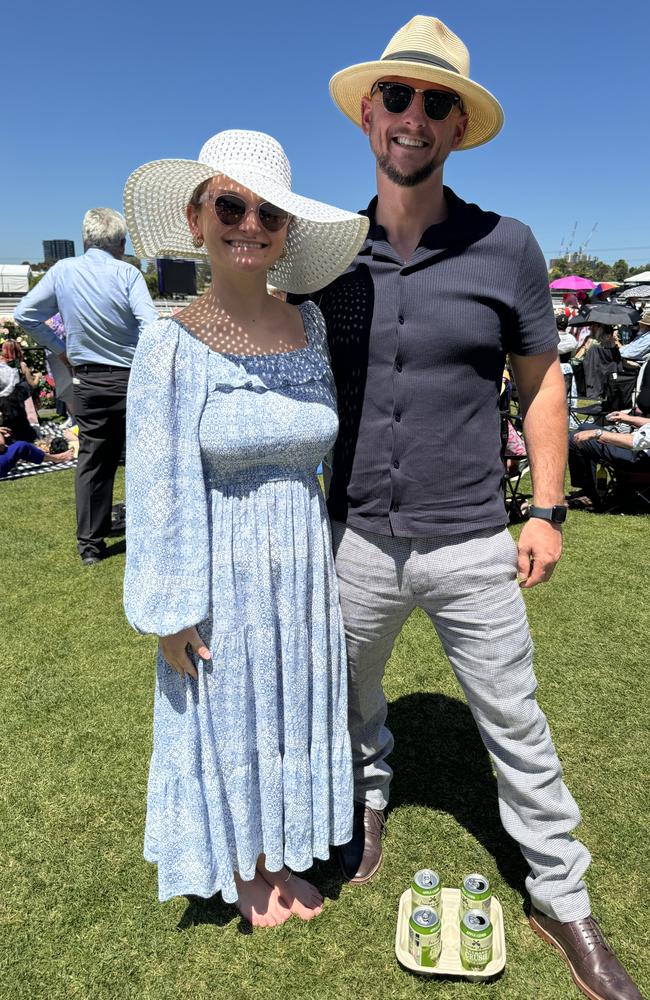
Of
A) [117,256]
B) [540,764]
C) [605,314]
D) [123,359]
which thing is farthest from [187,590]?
[605,314]

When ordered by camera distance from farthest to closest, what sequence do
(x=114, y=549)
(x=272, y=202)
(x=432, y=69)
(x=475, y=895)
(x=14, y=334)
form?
(x=14, y=334) < (x=114, y=549) < (x=475, y=895) < (x=432, y=69) < (x=272, y=202)

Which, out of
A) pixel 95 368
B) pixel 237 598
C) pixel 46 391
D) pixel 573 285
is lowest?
pixel 46 391

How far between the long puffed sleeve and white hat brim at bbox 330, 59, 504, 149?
3.02 ft

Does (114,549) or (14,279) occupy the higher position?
(14,279)

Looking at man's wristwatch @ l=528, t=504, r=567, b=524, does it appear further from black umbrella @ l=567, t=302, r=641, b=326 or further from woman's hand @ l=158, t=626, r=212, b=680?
black umbrella @ l=567, t=302, r=641, b=326

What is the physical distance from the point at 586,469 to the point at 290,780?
5.40 m

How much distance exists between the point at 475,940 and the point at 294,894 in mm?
606

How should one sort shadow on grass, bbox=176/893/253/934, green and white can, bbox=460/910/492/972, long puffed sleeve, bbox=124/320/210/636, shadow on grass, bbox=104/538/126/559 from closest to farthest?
long puffed sleeve, bbox=124/320/210/636 < green and white can, bbox=460/910/492/972 < shadow on grass, bbox=176/893/253/934 < shadow on grass, bbox=104/538/126/559

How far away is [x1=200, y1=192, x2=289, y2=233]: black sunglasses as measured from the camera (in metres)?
1.77

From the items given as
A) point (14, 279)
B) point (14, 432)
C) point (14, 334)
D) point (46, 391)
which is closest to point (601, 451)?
point (14, 432)

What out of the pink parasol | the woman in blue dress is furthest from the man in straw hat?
the pink parasol

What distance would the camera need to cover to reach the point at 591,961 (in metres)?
1.99

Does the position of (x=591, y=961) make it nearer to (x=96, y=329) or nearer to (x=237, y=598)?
(x=237, y=598)

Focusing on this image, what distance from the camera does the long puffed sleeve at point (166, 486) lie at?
1.75 m
